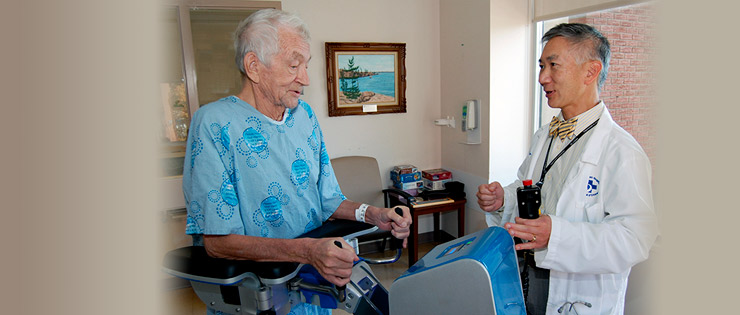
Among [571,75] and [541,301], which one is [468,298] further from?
[571,75]

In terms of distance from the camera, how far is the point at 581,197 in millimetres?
1303

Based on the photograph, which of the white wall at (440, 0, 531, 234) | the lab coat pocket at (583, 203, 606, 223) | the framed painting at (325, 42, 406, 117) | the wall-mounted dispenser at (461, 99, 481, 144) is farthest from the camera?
the framed painting at (325, 42, 406, 117)

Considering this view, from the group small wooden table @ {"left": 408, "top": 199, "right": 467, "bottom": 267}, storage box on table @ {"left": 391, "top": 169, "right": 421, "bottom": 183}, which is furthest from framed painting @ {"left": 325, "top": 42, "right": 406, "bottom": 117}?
small wooden table @ {"left": 408, "top": 199, "right": 467, "bottom": 267}

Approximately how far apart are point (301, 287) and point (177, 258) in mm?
356

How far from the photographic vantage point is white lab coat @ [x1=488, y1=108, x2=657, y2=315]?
1181 millimetres

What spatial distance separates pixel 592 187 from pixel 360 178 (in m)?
2.42

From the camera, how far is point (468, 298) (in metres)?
0.93

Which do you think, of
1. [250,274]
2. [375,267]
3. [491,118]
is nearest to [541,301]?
Answer: [250,274]

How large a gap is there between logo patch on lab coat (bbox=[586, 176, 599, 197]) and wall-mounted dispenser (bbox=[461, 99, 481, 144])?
209 centimetres

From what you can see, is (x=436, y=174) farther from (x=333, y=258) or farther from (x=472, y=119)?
(x=333, y=258)

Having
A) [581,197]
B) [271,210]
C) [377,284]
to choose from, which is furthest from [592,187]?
[271,210]

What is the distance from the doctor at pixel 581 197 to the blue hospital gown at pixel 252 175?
25.7 inches

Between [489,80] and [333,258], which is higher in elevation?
[489,80]

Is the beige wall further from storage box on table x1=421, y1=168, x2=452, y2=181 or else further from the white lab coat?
the white lab coat
